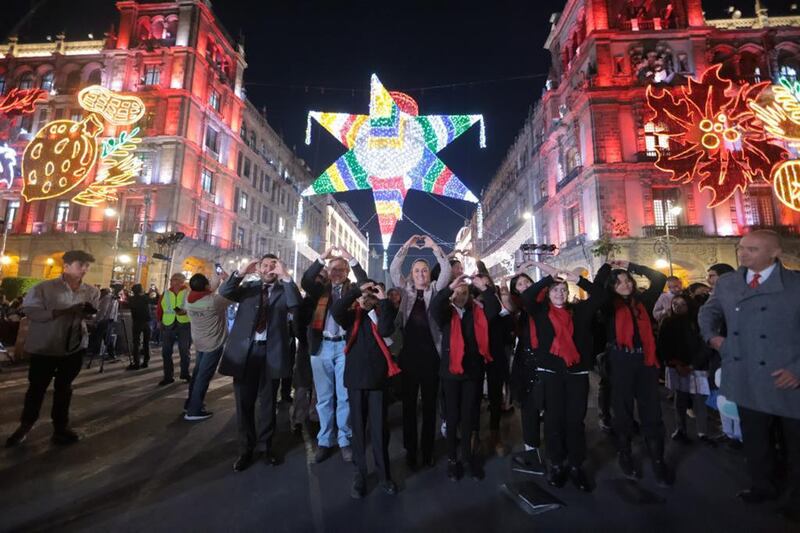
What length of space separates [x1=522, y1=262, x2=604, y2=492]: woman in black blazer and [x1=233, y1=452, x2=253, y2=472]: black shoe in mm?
2746

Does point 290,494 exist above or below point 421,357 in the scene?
below

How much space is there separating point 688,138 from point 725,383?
1851cm

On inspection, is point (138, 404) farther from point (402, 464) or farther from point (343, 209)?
point (343, 209)

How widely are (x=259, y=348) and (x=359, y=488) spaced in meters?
1.64

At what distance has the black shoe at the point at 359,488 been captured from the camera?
121 inches

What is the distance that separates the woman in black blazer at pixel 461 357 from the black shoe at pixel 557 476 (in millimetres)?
595

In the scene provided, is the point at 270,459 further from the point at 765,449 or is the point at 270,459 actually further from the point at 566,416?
the point at 765,449

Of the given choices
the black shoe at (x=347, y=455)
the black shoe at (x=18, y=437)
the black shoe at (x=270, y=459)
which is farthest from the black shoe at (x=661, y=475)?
the black shoe at (x=18, y=437)

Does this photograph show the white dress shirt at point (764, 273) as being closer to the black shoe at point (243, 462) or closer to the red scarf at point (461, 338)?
the red scarf at point (461, 338)

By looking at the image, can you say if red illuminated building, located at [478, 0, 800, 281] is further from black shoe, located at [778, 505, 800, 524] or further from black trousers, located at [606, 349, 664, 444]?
black shoe, located at [778, 505, 800, 524]

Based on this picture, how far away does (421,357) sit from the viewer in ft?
12.0

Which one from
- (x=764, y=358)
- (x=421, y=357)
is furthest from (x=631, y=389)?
(x=421, y=357)

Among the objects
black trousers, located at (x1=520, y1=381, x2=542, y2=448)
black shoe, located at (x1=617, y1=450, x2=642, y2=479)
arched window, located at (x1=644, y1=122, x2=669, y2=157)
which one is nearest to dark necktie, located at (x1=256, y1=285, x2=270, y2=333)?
black trousers, located at (x1=520, y1=381, x2=542, y2=448)

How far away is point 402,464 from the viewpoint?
376cm
